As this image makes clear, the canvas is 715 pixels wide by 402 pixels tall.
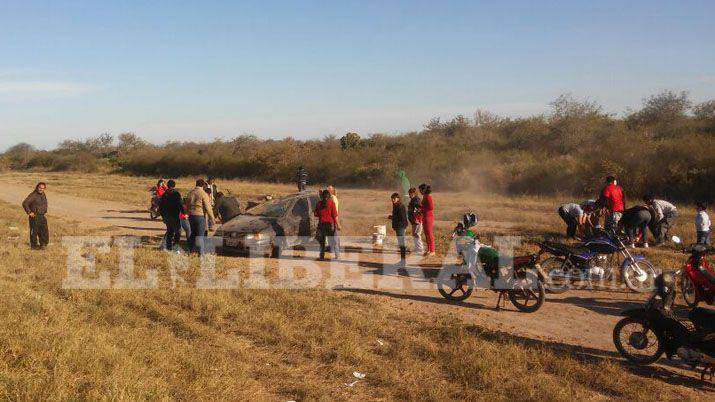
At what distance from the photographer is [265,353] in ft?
22.1

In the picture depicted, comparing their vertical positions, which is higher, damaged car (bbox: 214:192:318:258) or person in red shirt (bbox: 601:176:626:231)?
person in red shirt (bbox: 601:176:626:231)

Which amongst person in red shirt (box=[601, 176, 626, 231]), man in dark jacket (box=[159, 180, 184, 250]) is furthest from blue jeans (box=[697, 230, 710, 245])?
man in dark jacket (box=[159, 180, 184, 250])

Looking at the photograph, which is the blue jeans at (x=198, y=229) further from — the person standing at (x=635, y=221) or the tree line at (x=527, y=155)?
the tree line at (x=527, y=155)

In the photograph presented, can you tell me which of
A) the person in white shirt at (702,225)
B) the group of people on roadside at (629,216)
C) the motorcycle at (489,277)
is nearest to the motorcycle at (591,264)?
the motorcycle at (489,277)

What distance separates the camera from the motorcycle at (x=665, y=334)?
5859mm

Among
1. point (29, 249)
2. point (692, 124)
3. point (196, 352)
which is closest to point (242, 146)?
point (692, 124)

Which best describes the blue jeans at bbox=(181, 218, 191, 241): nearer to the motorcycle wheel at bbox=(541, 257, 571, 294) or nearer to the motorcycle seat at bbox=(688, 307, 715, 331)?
the motorcycle wheel at bbox=(541, 257, 571, 294)

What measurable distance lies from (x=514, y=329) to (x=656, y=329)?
1.84 meters

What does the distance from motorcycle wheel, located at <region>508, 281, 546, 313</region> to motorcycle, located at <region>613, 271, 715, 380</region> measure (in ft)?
6.03

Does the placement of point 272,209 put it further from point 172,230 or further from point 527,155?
point 527,155

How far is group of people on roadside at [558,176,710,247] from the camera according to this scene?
1229 cm

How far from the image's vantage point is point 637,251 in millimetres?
12453

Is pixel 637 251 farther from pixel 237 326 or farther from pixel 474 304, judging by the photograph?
pixel 237 326

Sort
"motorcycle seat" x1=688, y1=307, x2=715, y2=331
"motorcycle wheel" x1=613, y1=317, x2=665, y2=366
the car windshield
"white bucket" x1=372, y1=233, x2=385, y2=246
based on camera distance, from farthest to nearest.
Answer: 1. "white bucket" x1=372, y1=233, x2=385, y2=246
2. the car windshield
3. "motorcycle wheel" x1=613, y1=317, x2=665, y2=366
4. "motorcycle seat" x1=688, y1=307, x2=715, y2=331
